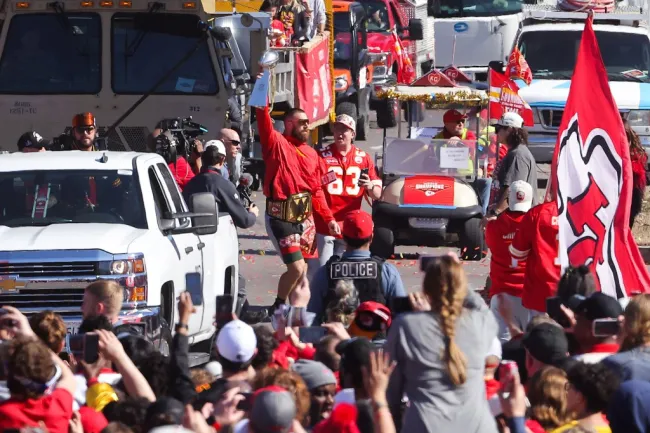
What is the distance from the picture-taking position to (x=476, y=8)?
1227 inches

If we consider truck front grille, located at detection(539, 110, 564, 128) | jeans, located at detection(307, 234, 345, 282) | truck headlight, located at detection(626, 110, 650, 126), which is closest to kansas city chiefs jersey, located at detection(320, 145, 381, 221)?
jeans, located at detection(307, 234, 345, 282)

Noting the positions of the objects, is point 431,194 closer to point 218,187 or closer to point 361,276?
point 218,187

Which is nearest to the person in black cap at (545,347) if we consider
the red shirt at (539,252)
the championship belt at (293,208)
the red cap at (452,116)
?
the red shirt at (539,252)

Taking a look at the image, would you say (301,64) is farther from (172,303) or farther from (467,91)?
(172,303)

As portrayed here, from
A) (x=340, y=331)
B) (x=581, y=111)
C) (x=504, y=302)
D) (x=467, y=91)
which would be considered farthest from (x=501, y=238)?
(x=467, y=91)

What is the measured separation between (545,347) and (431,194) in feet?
30.1

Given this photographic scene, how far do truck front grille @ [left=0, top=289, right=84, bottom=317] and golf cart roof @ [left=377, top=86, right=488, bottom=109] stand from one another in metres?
7.43

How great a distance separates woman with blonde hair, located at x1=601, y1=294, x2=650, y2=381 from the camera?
722 cm

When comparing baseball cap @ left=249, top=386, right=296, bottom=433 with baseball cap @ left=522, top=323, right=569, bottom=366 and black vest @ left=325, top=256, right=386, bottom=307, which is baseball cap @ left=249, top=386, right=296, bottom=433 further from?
black vest @ left=325, top=256, right=386, bottom=307

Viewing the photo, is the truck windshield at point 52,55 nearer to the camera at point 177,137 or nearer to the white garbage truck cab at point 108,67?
the white garbage truck cab at point 108,67

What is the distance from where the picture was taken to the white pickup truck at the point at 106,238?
407 inches

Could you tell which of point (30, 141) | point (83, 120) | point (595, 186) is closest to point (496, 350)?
point (595, 186)

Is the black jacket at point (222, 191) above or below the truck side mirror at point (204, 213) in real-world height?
below

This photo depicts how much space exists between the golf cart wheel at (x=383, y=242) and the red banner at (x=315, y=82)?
3467mm
